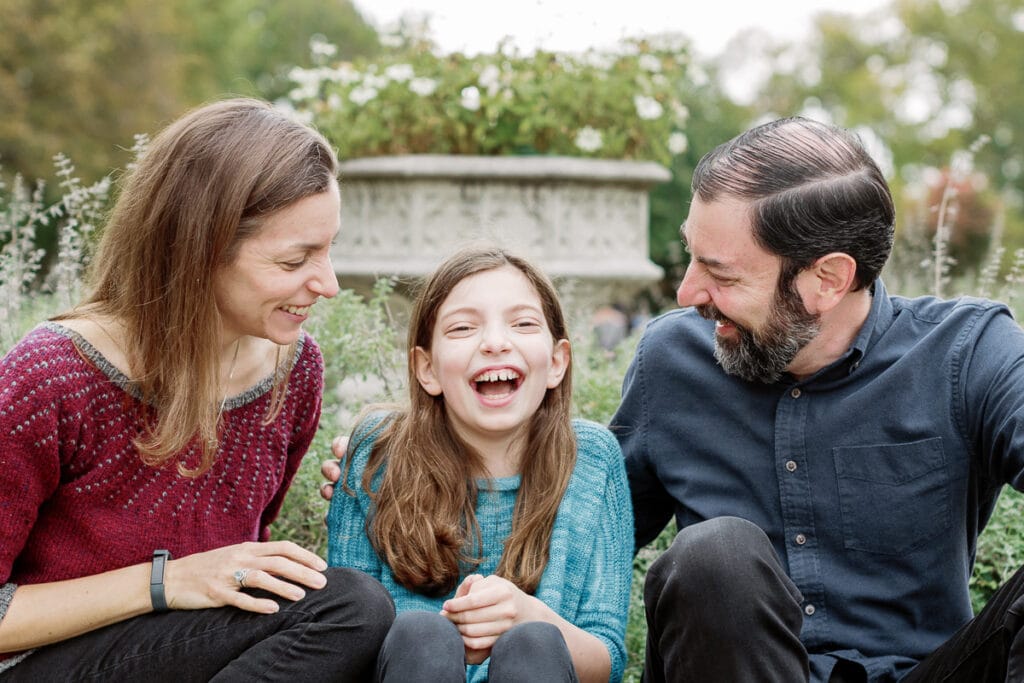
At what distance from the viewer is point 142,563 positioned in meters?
2.51

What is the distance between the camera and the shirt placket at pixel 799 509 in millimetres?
2627

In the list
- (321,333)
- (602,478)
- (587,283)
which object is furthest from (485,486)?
(587,283)

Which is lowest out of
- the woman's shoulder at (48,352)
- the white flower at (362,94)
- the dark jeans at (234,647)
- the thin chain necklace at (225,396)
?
the dark jeans at (234,647)

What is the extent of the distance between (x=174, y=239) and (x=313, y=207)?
309 millimetres

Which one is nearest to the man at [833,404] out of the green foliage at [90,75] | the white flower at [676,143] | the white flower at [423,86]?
the white flower at [423,86]

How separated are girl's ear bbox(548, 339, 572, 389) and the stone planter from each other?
2.19 metres

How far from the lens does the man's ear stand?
2742 millimetres

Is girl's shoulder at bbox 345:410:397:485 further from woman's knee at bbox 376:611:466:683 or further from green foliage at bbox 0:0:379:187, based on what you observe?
green foliage at bbox 0:0:379:187

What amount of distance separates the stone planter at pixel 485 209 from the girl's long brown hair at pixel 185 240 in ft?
8.36

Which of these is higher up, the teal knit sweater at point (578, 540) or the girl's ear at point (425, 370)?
the girl's ear at point (425, 370)

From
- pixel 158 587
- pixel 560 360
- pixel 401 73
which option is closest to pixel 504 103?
pixel 401 73

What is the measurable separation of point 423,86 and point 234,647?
3360 millimetres

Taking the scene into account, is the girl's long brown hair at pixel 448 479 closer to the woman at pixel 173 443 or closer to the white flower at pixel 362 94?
the woman at pixel 173 443

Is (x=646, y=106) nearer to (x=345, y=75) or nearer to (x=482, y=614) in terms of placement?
(x=345, y=75)
